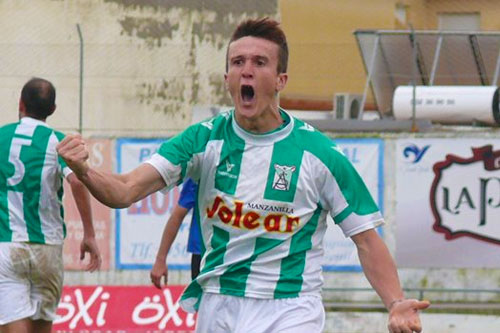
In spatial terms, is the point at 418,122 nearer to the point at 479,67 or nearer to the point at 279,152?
the point at 479,67

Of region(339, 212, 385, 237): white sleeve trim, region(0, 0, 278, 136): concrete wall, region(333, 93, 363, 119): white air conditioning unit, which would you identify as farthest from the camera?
region(0, 0, 278, 136): concrete wall

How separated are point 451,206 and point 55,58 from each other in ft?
19.6

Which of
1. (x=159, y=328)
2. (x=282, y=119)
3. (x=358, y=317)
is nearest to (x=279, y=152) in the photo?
(x=282, y=119)

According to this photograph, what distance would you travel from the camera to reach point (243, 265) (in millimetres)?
5758

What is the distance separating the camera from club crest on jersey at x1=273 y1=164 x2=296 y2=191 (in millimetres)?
5734

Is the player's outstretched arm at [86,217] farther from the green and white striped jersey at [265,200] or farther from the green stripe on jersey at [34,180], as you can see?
the green and white striped jersey at [265,200]

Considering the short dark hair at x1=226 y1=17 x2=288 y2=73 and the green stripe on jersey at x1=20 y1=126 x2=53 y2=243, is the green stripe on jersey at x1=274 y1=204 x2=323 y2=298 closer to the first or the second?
the short dark hair at x1=226 y1=17 x2=288 y2=73

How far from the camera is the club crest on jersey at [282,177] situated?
5.73 metres

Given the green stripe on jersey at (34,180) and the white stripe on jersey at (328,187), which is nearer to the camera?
the white stripe on jersey at (328,187)

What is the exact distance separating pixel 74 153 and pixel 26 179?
4.23 meters

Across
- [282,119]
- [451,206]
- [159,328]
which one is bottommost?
[159,328]

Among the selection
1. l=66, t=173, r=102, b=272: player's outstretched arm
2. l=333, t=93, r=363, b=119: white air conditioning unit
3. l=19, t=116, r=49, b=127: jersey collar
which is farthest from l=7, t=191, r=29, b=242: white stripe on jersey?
l=333, t=93, r=363, b=119: white air conditioning unit

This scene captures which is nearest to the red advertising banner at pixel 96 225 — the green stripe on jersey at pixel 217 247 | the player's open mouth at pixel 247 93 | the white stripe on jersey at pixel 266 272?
the green stripe on jersey at pixel 217 247

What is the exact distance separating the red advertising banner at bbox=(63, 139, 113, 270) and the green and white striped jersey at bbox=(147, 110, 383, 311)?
359 inches
